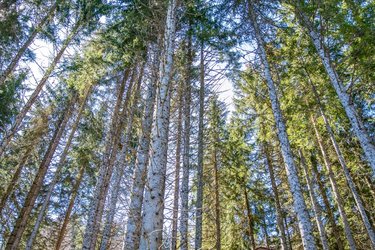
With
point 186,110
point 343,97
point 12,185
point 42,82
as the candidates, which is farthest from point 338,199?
point 12,185

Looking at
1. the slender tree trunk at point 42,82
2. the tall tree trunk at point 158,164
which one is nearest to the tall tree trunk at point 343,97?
the tall tree trunk at point 158,164

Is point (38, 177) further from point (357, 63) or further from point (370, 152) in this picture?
point (357, 63)

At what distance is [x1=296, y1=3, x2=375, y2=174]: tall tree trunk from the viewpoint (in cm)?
723

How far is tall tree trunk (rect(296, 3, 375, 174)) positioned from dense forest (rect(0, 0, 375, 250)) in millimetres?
42

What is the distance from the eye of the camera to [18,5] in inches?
375

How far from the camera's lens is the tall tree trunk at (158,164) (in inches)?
111

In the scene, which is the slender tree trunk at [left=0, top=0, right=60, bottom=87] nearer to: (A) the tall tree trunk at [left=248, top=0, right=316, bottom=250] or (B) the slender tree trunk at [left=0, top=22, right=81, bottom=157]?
(B) the slender tree trunk at [left=0, top=22, right=81, bottom=157]

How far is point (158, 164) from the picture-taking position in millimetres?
3244

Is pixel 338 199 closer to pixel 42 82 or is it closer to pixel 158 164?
pixel 158 164

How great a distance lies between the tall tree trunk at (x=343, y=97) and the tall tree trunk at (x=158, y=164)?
21.0ft

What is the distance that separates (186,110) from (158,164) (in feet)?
21.3

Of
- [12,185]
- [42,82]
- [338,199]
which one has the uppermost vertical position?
[42,82]

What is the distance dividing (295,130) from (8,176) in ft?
45.3

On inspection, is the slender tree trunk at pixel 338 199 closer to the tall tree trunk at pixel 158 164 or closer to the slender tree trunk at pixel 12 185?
the tall tree trunk at pixel 158 164
